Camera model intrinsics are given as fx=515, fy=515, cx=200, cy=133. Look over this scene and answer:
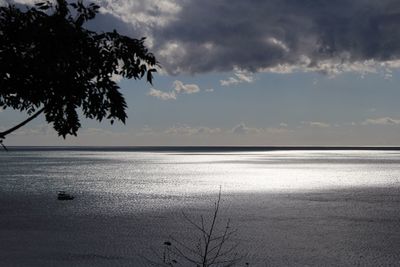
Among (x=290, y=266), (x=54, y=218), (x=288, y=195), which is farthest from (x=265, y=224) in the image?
(x=288, y=195)

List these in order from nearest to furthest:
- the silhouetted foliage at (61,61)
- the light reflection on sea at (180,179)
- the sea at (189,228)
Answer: the silhouetted foliage at (61,61) → the sea at (189,228) → the light reflection on sea at (180,179)

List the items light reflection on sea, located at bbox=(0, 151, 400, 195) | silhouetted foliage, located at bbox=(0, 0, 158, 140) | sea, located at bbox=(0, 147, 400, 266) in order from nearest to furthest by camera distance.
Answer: silhouetted foliage, located at bbox=(0, 0, 158, 140), sea, located at bbox=(0, 147, 400, 266), light reflection on sea, located at bbox=(0, 151, 400, 195)

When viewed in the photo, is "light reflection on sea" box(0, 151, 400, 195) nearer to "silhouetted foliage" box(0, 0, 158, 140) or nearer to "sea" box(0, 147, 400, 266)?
"sea" box(0, 147, 400, 266)

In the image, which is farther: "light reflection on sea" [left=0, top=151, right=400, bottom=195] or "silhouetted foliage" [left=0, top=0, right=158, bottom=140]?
"light reflection on sea" [left=0, top=151, right=400, bottom=195]

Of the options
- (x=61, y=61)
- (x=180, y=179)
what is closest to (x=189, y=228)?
(x=61, y=61)

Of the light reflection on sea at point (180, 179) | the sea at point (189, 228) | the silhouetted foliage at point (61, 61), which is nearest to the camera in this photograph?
the silhouetted foliage at point (61, 61)

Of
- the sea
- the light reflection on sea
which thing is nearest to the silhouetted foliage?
the sea

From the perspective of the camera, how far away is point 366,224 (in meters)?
27.5

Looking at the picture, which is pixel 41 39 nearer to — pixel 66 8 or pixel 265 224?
pixel 66 8

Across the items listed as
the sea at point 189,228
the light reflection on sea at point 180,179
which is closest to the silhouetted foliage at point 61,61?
the sea at point 189,228

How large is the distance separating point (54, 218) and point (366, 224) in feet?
57.2

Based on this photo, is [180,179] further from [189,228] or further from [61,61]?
[61,61]

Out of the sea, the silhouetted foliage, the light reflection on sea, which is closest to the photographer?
the silhouetted foliage

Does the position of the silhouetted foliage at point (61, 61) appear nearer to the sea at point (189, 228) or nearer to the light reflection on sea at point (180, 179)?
the sea at point (189, 228)
